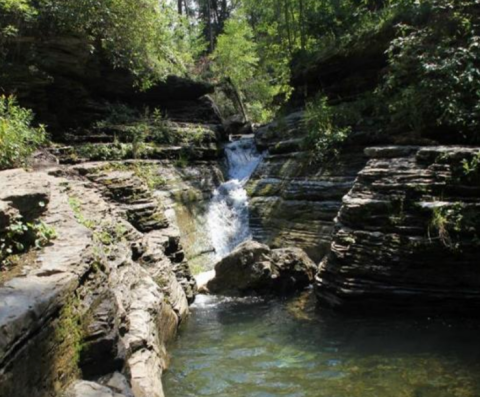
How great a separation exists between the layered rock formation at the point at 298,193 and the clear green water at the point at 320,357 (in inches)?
122

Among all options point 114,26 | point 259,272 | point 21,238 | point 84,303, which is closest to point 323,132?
point 259,272

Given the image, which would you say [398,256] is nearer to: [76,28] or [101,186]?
[101,186]

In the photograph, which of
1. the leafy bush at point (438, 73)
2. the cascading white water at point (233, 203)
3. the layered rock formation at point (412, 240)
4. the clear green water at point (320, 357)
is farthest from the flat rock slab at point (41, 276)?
the leafy bush at point (438, 73)

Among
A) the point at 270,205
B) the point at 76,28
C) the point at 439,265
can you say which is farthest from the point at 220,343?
the point at 76,28

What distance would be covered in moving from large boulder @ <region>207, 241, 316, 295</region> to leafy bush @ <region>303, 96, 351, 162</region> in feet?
11.3

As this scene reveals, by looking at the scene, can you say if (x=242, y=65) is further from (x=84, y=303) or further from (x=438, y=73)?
(x=84, y=303)

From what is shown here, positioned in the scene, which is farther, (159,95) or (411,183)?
(159,95)

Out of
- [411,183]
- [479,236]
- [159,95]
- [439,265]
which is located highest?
[159,95]

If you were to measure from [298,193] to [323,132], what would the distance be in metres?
1.95

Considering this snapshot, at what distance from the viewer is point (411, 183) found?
26.2ft

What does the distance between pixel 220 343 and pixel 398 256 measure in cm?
340

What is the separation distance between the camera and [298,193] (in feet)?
38.4

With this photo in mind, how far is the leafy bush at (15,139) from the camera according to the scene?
7.99 m

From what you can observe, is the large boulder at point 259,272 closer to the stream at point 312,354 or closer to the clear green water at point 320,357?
the stream at point 312,354
